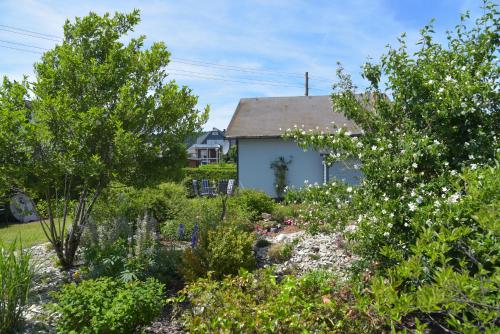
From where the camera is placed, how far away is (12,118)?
4699 mm

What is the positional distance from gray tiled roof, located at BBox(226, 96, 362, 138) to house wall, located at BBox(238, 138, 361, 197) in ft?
1.53

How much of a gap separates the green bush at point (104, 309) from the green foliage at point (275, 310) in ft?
1.22

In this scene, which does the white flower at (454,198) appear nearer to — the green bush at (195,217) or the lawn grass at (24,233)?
the green bush at (195,217)

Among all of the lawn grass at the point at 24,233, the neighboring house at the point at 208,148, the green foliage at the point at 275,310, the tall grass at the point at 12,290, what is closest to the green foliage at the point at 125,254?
the tall grass at the point at 12,290

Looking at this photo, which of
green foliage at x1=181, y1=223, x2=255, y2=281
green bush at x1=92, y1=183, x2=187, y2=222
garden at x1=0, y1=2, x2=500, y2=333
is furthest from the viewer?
green bush at x1=92, y1=183, x2=187, y2=222

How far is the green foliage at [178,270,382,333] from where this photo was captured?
310 cm

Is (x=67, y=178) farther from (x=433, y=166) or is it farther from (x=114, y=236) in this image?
(x=433, y=166)

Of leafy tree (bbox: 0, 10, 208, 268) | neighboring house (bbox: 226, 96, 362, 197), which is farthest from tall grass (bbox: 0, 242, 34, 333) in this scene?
neighboring house (bbox: 226, 96, 362, 197)

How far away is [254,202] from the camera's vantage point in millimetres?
10289

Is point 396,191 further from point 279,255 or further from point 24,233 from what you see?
point 24,233

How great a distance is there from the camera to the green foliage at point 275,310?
3.10 m

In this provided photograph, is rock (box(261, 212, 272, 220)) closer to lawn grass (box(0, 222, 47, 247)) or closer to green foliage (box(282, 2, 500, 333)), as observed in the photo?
lawn grass (box(0, 222, 47, 247))

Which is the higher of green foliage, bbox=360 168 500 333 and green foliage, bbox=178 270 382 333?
green foliage, bbox=360 168 500 333

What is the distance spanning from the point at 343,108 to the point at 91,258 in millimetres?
3339
